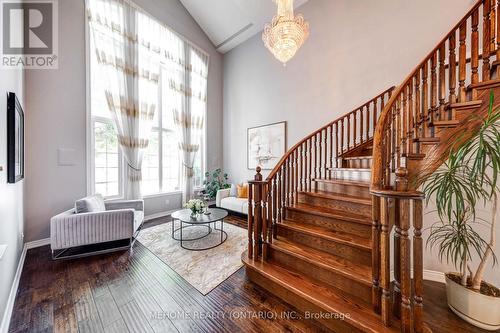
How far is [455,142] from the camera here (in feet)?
5.87

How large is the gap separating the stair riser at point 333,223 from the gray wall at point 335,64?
120cm

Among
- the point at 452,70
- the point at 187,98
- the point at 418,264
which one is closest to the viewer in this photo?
the point at 418,264

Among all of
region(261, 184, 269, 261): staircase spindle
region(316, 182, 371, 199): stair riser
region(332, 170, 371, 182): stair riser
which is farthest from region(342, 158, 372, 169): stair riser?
region(261, 184, 269, 261): staircase spindle

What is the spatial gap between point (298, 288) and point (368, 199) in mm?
1399

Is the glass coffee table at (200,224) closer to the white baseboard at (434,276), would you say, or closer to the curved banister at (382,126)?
the curved banister at (382,126)

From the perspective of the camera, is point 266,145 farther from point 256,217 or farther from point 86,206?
point 86,206

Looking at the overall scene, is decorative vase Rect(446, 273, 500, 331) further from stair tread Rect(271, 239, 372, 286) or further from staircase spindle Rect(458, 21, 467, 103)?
staircase spindle Rect(458, 21, 467, 103)

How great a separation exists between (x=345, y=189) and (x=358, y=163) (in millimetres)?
727

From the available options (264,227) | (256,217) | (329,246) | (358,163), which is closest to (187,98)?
(256,217)

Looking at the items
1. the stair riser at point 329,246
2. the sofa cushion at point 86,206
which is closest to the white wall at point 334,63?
the stair riser at point 329,246

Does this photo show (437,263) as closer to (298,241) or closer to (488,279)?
(488,279)

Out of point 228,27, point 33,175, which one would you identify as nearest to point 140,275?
point 33,175

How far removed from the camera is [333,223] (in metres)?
2.17

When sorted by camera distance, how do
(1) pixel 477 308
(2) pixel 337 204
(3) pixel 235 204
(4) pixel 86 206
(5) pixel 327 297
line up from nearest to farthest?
1. (1) pixel 477 308
2. (5) pixel 327 297
3. (2) pixel 337 204
4. (4) pixel 86 206
5. (3) pixel 235 204
